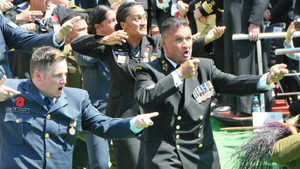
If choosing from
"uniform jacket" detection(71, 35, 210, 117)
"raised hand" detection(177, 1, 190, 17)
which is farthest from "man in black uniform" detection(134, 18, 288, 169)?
"raised hand" detection(177, 1, 190, 17)

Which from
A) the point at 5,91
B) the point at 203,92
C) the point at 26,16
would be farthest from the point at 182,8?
the point at 5,91

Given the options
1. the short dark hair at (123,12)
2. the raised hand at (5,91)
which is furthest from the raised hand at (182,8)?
the raised hand at (5,91)

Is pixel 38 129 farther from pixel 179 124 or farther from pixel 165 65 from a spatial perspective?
pixel 165 65

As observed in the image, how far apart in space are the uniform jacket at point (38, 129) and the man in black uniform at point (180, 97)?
0.39 metres

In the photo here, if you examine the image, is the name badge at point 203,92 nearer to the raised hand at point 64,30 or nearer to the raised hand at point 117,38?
the raised hand at point 117,38

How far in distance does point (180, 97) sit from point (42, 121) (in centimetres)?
116

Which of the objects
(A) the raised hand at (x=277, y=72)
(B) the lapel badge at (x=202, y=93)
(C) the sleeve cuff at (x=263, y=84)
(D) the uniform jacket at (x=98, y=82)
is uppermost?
(A) the raised hand at (x=277, y=72)

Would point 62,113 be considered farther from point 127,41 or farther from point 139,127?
point 127,41

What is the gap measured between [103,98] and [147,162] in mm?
2087

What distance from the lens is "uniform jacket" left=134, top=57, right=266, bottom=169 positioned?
17.9 feet

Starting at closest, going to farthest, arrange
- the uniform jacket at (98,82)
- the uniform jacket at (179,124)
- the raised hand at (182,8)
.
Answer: the uniform jacket at (179,124) < the uniform jacket at (98,82) < the raised hand at (182,8)

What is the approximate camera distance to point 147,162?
18.3 feet

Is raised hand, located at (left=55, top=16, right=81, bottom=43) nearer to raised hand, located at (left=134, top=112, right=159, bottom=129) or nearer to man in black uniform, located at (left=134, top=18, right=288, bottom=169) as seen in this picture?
man in black uniform, located at (left=134, top=18, right=288, bottom=169)

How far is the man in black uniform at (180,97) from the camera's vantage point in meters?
5.37
